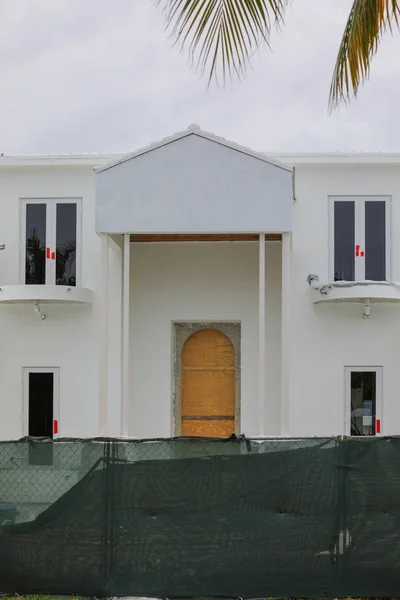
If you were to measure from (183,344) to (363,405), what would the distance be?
11.4ft

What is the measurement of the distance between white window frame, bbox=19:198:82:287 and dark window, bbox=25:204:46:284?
6 centimetres

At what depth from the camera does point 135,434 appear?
45.0ft

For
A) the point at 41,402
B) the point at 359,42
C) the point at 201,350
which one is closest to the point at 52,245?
the point at 41,402

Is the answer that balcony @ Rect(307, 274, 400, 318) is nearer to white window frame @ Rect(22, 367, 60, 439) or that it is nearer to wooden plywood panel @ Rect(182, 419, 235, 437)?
wooden plywood panel @ Rect(182, 419, 235, 437)

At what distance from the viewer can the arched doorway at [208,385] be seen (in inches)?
547

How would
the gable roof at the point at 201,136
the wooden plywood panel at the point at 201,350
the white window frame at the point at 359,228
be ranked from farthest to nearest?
1. the wooden plywood panel at the point at 201,350
2. the white window frame at the point at 359,228
3. the gable roof at the point at 201,136

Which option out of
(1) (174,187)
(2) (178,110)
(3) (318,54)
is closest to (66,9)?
(1) (174,187)

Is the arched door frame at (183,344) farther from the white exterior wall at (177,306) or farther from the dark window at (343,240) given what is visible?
the dark window at (343,240)

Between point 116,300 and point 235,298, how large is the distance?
2.18m

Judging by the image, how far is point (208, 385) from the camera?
1401 centimetres

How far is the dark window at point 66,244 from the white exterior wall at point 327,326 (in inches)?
160

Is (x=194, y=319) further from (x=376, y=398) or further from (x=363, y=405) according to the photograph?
(x=376, y=398)

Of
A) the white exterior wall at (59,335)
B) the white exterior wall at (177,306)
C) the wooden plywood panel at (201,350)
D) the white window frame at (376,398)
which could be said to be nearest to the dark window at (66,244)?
the white exterior wall at (59,335)

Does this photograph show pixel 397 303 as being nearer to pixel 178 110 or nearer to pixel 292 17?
pixel 178 110
